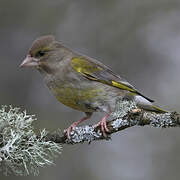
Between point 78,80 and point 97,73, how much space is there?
1.50 ft

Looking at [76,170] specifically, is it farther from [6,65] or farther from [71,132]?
[71,132]

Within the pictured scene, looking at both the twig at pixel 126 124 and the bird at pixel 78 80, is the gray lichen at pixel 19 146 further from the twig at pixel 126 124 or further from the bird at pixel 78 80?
the bird at pixel 78 80

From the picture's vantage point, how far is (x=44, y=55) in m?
5.39

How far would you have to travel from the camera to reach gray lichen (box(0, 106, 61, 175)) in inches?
141

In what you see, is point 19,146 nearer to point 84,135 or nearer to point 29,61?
point 84,135

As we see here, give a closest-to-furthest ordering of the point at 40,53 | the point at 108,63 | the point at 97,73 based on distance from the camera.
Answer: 1. the point at 40,53
2. the point at 97,73
3. the point at 108,63

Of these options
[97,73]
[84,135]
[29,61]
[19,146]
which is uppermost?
[97,73]

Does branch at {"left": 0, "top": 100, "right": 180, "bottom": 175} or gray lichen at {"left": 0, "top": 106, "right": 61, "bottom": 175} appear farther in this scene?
gray lichen at {"left": 0, "top": 106, "right": 61, "bottom": 175}

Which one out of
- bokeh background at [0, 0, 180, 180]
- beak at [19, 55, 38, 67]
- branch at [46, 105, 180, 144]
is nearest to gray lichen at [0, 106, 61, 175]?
branch at [46, 105, 180, 144]

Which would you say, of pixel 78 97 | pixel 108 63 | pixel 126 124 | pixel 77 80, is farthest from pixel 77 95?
pixel 108 63

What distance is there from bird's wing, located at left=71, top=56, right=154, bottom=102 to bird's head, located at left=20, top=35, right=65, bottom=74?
10.4 inches

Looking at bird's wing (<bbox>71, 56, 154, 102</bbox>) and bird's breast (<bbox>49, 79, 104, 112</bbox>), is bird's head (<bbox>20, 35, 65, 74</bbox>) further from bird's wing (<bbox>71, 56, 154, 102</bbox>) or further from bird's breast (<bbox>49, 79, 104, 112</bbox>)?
bird's breast (<bbox>49, 79, 104, 112</bbox>)

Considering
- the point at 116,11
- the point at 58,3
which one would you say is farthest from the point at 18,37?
the point at 116,11

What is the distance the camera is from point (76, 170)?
6.82 meters
